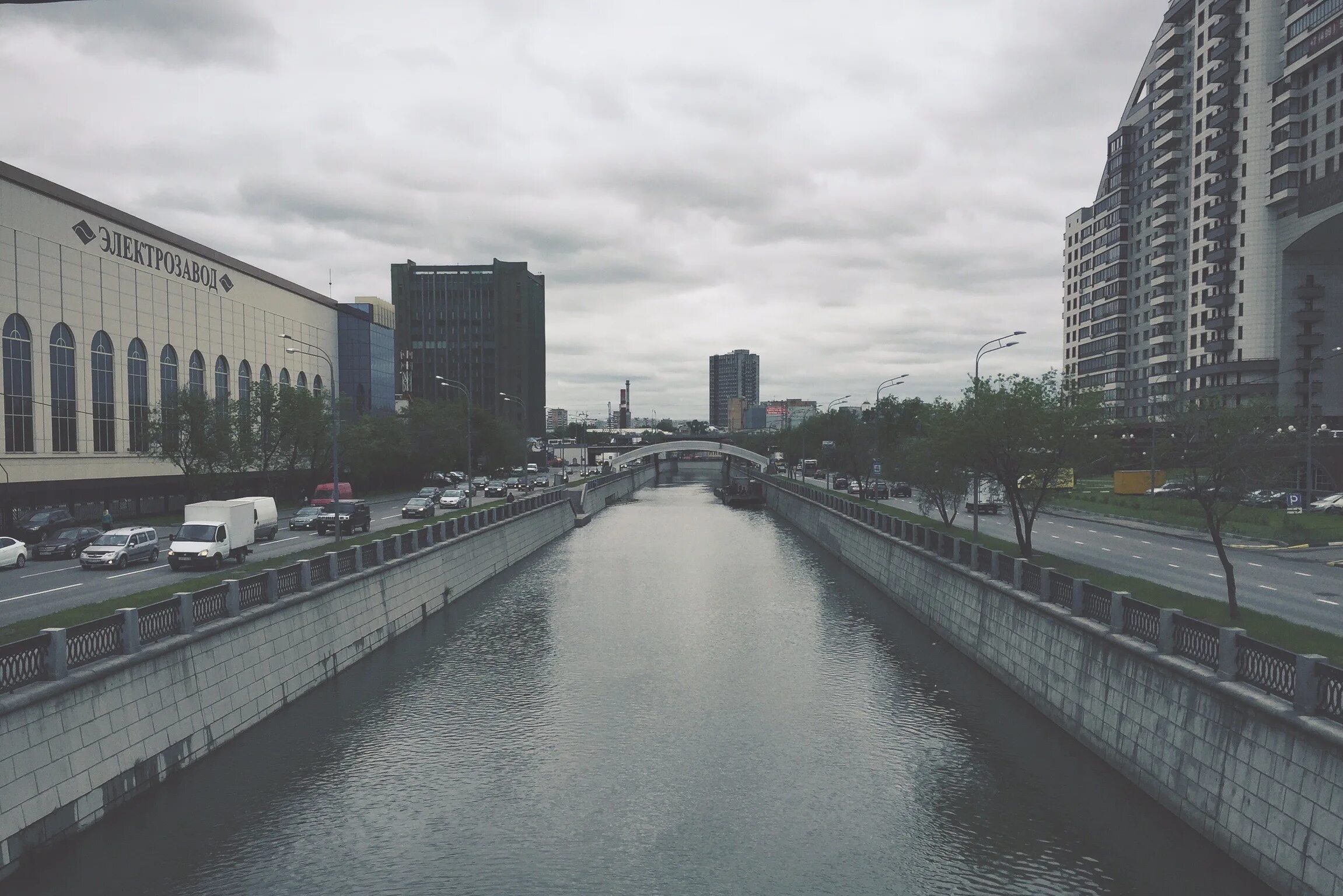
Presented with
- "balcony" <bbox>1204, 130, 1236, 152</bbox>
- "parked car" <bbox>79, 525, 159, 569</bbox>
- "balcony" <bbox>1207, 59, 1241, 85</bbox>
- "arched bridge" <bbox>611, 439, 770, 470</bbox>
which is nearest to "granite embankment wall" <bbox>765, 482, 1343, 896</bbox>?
"parked car" <bbox>79, 525, 159, 569</bbox>

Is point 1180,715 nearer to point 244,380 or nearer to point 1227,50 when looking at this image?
point 244,380

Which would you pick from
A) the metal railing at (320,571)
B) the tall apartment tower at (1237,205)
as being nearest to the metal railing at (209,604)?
the metal railing at (320,571)

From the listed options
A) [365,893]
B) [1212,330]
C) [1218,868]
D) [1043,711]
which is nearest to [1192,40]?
[1212,330]

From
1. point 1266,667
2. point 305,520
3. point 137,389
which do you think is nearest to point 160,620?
point 1266,667

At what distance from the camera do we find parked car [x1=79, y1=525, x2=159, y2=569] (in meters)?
38.4

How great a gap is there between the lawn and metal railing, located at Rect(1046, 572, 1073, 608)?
40.8 inches

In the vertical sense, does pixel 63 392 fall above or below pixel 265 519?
above

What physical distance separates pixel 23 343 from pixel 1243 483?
65.0 metres

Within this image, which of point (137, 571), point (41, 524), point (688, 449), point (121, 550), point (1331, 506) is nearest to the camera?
point (137, 571)

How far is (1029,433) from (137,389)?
6282cm

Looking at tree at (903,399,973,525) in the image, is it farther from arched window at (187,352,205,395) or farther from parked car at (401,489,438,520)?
arched window at (187,352,205,395)

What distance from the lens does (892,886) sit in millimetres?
17047

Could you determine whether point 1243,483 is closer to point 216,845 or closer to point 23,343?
point 216,845

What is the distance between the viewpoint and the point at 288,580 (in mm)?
27625
